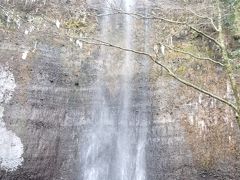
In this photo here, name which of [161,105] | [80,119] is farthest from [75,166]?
[161,105]

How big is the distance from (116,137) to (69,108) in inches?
73.6

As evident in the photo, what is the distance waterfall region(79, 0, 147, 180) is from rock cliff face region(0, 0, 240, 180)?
15 centimetres

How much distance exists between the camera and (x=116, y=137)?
14.7m

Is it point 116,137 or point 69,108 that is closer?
point 116,137

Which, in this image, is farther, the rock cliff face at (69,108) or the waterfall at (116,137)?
the waterfall at (116,137)

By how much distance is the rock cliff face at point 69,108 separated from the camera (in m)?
13.7

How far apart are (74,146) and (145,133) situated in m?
2.39

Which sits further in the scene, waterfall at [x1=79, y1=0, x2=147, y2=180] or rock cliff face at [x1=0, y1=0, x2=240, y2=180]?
waterfall at [x1=79, y1=0, x2=147, y2=180]

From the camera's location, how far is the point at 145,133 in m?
14.6

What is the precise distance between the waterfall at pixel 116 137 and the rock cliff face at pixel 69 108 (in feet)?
0.50

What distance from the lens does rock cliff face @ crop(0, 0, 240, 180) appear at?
1367cm

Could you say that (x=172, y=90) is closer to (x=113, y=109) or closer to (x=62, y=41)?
(x=113, y=109)

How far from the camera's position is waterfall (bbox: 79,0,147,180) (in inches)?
553

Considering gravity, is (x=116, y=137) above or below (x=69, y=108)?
below
